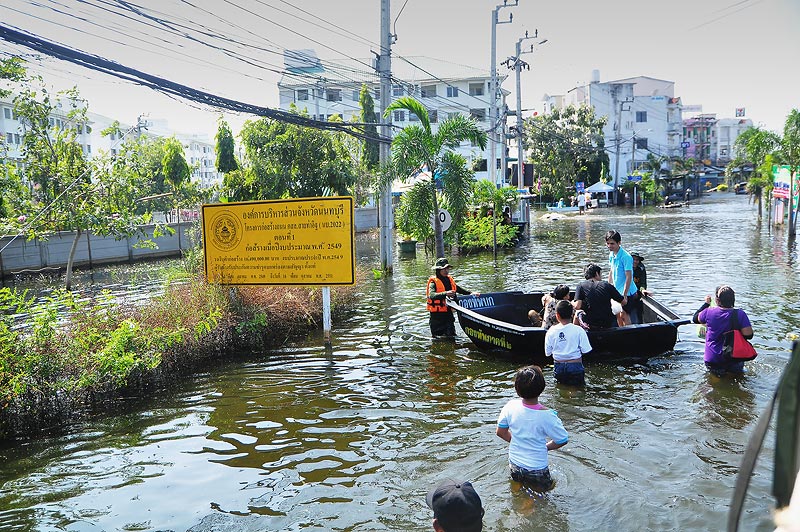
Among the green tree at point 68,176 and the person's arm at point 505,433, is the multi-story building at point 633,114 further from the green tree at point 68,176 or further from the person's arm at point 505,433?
the person's arm at point 505,433

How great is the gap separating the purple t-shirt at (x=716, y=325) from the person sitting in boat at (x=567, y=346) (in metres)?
1.75

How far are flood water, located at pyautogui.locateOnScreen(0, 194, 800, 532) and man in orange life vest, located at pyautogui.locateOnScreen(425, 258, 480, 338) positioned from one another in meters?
0.37

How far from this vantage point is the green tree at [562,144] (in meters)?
65.9

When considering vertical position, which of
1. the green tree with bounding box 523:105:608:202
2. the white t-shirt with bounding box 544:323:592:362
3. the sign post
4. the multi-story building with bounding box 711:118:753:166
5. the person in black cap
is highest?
the multi-story building with bounding box 711:118:753:166

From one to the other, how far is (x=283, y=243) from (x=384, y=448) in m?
5.74

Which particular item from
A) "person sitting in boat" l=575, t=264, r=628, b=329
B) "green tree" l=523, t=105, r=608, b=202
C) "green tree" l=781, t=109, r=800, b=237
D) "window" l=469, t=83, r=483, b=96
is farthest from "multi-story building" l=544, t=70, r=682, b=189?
"person sitting in boat" l=575, t=264, r=628, b=329

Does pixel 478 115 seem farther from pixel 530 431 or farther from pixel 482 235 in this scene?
pixel 530 431

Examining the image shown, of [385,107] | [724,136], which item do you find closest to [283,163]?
[385,107]

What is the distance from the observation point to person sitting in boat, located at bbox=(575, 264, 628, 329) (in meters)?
9.99

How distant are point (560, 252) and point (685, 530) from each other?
2311 centimetres

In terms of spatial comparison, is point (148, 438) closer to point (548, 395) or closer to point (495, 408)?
point (495, 408)

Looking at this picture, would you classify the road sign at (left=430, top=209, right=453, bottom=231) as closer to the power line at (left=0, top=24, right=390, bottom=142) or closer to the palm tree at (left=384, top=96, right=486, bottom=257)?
the palm tree at (left=384, top=96, right=486, bottom=257)

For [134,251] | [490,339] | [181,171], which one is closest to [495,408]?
[490,339]

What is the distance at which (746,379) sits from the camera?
9.73 metres
